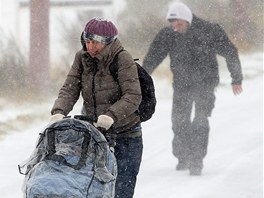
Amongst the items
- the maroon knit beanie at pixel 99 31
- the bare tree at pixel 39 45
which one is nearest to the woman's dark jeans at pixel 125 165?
the maroon knit beanie at pixel 99 31

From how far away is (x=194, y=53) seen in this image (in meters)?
9.43

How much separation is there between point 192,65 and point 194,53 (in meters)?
0.13

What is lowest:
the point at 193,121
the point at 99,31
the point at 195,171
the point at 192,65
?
the point at 195,171

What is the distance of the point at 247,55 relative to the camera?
19438mm

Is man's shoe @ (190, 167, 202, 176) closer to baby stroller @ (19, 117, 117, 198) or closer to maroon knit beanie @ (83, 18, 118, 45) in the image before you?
maroon knit beanie @ (83, 18, 118, 45)

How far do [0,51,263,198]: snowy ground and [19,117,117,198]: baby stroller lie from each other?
10.5 feet

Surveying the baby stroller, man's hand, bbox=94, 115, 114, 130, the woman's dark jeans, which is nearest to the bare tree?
the woman's dark jeans

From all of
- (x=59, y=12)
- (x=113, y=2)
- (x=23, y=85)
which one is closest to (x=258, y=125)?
(x=23, y=85)

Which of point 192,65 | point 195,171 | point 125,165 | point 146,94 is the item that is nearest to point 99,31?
point 146,94

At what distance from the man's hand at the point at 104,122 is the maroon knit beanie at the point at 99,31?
504 mm

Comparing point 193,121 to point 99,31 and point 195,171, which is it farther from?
point 99,31

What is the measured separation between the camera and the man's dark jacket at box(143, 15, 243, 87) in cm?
932

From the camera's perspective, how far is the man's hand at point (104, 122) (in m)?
5.38

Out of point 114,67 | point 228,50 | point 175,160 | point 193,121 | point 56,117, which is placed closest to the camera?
point 56,117
